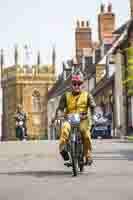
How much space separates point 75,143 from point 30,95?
439ft

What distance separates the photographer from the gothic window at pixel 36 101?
480 feet

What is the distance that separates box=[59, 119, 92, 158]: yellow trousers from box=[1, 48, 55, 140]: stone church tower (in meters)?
129

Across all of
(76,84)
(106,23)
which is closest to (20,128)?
(76,84)

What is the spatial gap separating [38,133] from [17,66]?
13074 mm

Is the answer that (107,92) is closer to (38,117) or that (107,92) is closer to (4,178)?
(4,178)

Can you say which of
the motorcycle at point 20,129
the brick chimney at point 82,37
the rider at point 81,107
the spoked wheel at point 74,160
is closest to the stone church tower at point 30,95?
the brick chimney at point 82,37

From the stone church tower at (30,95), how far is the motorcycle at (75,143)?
129220mm

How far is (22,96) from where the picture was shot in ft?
479

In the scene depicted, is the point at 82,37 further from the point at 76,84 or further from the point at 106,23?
the point at 76,84

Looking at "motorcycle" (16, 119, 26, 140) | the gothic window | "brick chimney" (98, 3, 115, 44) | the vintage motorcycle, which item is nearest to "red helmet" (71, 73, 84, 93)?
the vintage motorcycle

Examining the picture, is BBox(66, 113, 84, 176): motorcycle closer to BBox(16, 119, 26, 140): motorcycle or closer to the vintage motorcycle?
the vintage motorcycle

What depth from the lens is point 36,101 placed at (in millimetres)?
147500

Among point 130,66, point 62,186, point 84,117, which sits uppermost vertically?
point 130,66

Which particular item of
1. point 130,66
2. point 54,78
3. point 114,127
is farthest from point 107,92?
point 54,78
